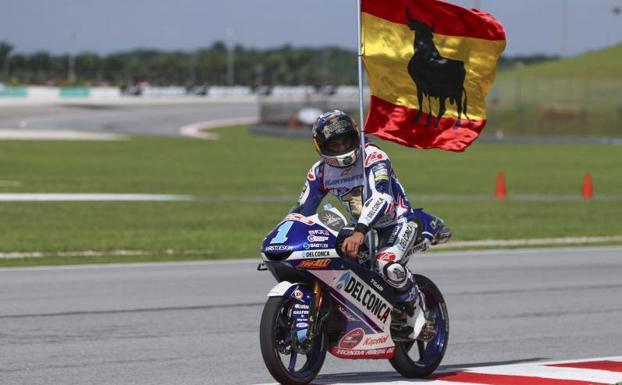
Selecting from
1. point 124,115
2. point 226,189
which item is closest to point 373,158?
point 226,189

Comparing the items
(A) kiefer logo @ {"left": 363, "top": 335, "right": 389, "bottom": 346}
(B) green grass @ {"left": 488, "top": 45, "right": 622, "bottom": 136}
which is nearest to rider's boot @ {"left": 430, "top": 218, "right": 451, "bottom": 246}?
(A) kiefer logo @ {"left": 363, "top": 335, "right": 389, "bottom": 346}

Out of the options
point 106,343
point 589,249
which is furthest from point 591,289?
point 106,343

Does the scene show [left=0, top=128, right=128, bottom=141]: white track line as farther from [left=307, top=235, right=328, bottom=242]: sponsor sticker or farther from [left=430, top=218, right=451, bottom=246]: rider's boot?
[left=307, top=235, right=328, bottom=242]: sponsor sticker

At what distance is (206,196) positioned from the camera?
30.4 meters

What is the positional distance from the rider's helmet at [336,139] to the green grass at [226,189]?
924 centimetres

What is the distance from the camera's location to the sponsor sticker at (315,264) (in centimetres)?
784

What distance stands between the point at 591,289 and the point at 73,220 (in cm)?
1132

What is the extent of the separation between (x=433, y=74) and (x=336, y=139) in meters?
1.22

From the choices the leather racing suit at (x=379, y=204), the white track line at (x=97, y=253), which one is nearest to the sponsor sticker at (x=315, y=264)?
the leather racing suit at (x=379, y=204)

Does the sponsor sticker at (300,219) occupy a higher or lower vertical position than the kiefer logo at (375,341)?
higher

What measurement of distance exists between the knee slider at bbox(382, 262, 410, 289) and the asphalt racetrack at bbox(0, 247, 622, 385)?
0.69 metres

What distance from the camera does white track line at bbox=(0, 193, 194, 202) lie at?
27641 mm

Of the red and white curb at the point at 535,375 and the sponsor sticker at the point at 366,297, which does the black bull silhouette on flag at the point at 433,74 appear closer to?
the sponsor sticker at the point at 366,297

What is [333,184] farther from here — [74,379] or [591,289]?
[591,289]
